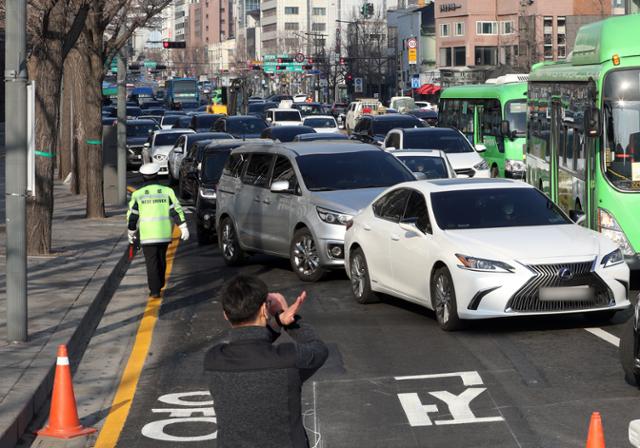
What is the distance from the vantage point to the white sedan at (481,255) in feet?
40.6

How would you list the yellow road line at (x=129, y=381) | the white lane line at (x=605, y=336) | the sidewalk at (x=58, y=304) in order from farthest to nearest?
the white lane line at (x=605, y=336) < the sidewalk at (x=58, y=304) < the yellow road line at (x=129, y=381)

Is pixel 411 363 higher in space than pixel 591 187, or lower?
lower

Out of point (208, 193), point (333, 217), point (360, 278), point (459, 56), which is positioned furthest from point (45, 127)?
point (459, 56)

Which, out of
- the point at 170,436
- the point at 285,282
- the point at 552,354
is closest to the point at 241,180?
the point at 285,282

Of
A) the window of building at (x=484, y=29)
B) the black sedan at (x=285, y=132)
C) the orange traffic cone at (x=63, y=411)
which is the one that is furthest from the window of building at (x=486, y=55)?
the orange traffic cone at (x=63, y=411)

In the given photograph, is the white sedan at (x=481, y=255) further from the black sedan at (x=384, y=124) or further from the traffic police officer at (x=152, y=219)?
the black sedan at (x=384, y=124)

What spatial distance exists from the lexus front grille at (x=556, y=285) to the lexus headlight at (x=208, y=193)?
37.2 feet

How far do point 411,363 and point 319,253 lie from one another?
5.43 m

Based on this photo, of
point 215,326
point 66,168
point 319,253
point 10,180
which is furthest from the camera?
point 66,168

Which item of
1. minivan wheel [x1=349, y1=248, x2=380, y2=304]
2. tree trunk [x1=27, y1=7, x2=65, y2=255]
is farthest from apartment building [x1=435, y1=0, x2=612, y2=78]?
minivan wheel [x1=349, y1=248, x2=380, y2=304]

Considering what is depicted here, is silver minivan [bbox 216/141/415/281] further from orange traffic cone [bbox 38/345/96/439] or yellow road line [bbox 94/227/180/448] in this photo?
orange traffic cone [bbox 38/345/96/439]

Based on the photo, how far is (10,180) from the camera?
12.3 m

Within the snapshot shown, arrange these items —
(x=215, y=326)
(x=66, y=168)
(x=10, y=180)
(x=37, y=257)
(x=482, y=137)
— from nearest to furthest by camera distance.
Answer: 1. (x=10, y=180)
2. (x=215, y=326)
3. (x=37, y=257)
4. (x=482, y=137)
5. (x=66, y=168)

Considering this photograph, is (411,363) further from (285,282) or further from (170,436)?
(285,282)
